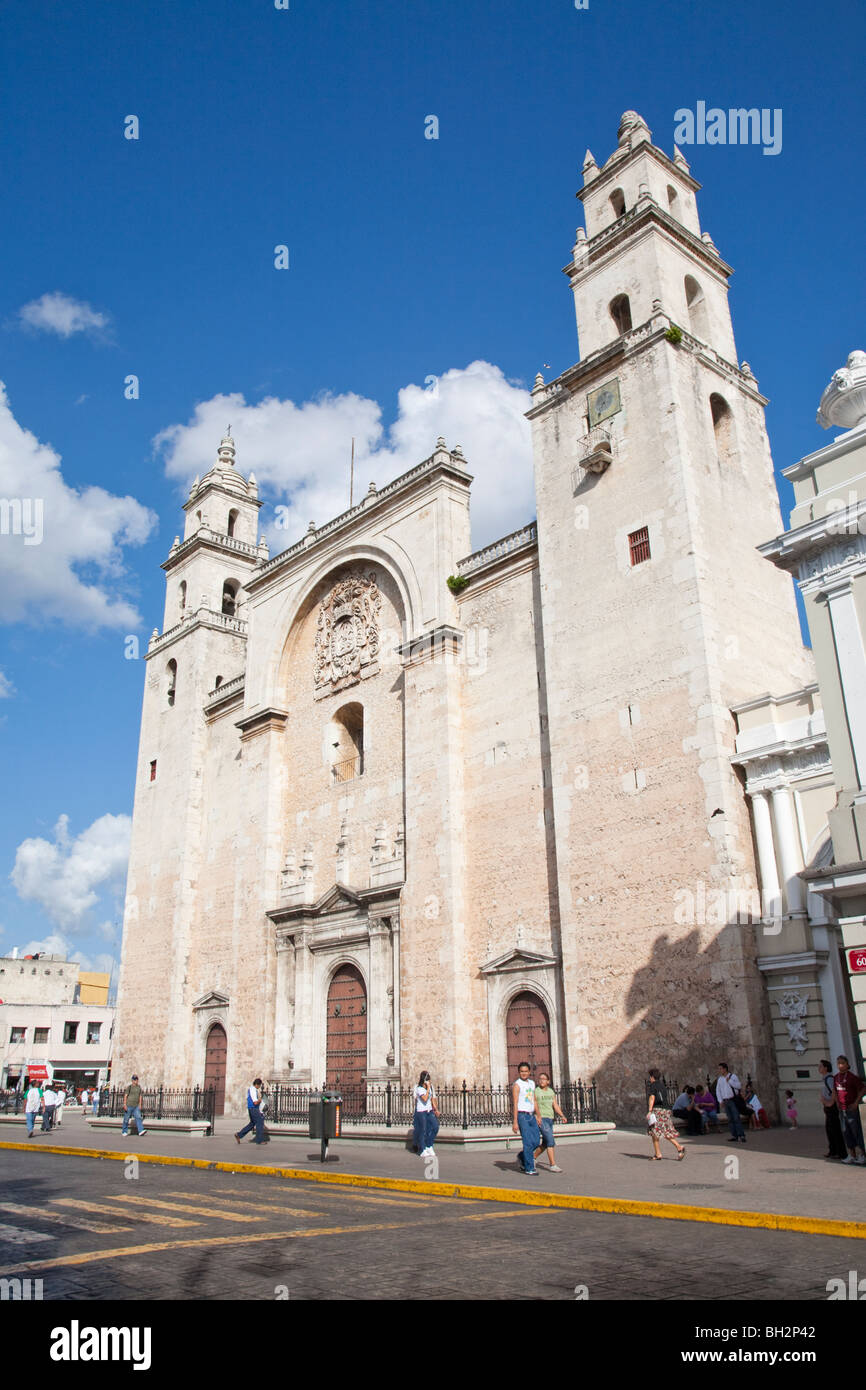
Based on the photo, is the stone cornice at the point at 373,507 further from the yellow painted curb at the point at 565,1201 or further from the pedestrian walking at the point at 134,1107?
the yellow painted curb at the point at 565,1201

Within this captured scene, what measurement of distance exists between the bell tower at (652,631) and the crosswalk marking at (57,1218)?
1209cm

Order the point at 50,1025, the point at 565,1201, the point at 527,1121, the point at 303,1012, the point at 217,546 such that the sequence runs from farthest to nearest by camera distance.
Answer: the point at 50,1025, the point at 217,546, the point at 303,1012, the point at 527,1121, the point at 565,1201

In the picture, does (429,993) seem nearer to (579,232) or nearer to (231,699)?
(231,699)

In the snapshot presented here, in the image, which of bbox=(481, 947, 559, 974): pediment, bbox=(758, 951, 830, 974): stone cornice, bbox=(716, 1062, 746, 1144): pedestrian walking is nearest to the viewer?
bbox=(716, 1062, 746, 1144): pedestrian walking

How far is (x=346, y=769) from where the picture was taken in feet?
98.2

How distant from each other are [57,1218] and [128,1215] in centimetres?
62

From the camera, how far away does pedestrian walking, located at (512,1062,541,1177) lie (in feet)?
39.8

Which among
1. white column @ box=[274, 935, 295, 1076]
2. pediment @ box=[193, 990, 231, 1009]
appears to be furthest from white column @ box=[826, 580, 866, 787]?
pediment @ box=[193, 990, 231, 1009]

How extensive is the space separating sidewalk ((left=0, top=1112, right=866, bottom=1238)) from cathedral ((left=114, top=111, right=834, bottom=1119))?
3.16 m

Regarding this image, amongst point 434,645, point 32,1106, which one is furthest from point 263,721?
point 32,1106

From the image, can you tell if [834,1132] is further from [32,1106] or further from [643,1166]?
[32,1106]

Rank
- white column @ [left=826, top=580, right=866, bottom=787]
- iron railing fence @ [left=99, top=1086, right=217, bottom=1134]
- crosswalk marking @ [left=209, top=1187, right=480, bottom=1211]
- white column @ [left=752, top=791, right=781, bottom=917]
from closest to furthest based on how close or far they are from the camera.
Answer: crosswalk marking @ [left=209, top=1187, right=480, bottom=1211] < white column @ [left=826, top=580, right=866, bottom=787] < white column @ [left=752, top=791, right=781, bottom=917] < iron railing fence @ [left=99, top=1086, right=217, bottom=1134]

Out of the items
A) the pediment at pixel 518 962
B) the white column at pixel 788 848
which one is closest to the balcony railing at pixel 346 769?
the pediment at pixel 518 962

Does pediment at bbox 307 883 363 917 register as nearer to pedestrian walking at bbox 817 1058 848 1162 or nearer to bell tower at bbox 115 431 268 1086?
bell tower at bbox 115 431 268 1086
